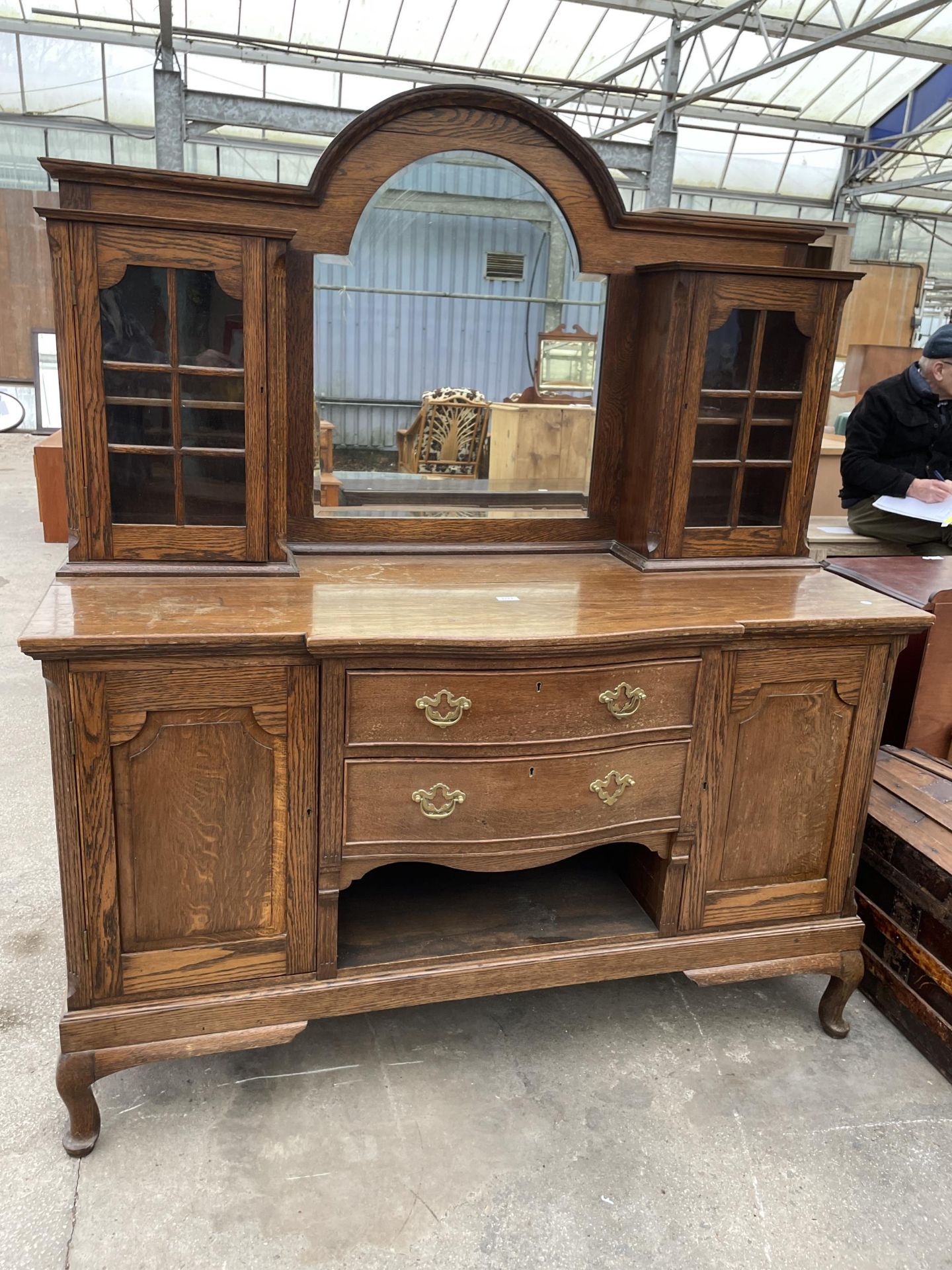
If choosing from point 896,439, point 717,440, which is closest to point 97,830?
point 717,440

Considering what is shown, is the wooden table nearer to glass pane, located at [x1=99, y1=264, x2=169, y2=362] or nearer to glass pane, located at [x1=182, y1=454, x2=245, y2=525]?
glass pane, located at [x1=182, y1=454, x2=245, y2=525]

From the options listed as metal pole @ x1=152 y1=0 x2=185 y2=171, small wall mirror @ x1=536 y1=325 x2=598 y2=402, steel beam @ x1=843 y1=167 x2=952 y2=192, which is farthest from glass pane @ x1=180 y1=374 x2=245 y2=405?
steel beam @ x1=843 y1=167 x2=952 y2=192

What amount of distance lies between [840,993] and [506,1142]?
3.00 ft

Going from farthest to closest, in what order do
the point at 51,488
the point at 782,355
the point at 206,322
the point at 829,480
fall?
the point at 51,488, the point at 829,480, the point at 782,355, the point at 206,322

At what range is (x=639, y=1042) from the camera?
7.56 ft

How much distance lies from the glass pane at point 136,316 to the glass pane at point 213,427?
138 mm

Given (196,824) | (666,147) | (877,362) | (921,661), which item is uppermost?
(666,147)

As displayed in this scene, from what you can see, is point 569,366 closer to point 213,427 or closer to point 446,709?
point 213,427

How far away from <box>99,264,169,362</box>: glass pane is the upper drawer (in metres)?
0.83

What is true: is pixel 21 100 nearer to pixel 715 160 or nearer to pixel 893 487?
pixel 715 160

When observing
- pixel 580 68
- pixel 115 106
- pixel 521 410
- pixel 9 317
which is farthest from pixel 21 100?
pixel 521 410

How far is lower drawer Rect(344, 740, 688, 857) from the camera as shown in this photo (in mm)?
1909

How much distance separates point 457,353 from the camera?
2.40 m

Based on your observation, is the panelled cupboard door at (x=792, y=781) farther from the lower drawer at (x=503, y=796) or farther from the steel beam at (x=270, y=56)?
the steel beam at (x=270, y=56)
